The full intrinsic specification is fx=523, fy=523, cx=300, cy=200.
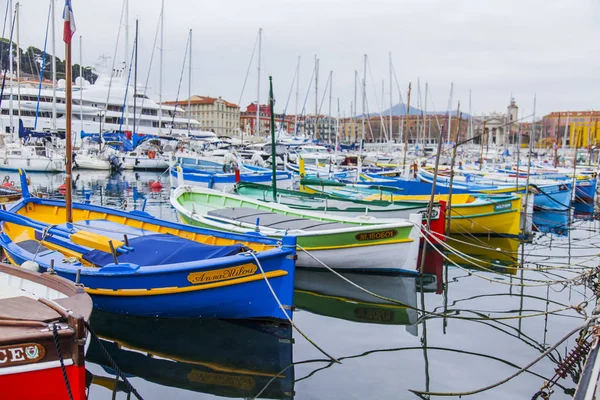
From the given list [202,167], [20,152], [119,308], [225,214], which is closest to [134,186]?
[202,167]

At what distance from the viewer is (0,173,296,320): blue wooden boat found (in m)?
9.10

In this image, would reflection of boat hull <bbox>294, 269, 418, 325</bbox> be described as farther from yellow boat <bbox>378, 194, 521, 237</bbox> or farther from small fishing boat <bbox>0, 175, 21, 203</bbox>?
small fishing boat <bbox>0, 175, 21, 203</bbox>

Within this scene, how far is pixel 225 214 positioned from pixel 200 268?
634cm

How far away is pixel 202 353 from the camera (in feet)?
29.2

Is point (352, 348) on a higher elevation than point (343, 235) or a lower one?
lower

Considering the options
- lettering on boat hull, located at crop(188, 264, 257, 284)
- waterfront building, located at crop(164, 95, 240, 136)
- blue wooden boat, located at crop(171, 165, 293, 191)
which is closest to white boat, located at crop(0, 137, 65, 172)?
blue wooden boat, located at crop(171, 165, 293, 191)

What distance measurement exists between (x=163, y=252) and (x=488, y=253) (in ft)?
40.5

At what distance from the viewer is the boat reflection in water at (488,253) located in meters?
16.3

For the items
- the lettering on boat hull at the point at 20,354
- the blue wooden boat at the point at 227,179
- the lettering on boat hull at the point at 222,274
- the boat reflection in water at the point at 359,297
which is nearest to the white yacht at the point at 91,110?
the blue wooden boat at the point at 227,179

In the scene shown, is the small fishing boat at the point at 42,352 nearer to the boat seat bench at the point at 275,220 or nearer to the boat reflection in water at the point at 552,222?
the boat seat bench at the point at 275,220

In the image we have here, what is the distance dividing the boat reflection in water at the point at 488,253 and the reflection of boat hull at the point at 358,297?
306 cm

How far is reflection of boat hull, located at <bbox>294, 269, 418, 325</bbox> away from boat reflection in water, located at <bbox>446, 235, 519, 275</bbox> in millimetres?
3060

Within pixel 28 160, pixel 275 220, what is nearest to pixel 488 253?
pixel 275 220

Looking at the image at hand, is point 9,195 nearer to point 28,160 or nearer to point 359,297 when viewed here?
point 359,297
